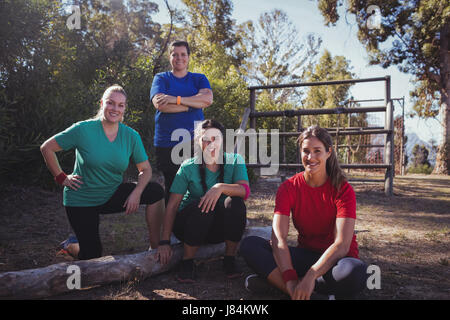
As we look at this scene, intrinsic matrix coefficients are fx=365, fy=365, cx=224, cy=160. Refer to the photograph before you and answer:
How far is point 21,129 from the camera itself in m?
5.29

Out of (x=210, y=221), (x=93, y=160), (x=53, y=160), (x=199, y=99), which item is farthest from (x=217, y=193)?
(x=53, y=160)

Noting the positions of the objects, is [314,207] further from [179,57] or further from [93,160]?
[179,57]

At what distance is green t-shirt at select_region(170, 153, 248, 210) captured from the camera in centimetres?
259

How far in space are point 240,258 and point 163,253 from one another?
803 mm

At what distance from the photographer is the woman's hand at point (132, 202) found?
264 cm

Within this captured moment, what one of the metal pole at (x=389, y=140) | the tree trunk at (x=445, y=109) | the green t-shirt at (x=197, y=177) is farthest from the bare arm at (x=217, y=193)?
the tree trunk at (x=445, y=109)

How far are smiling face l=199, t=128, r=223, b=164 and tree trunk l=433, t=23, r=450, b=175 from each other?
1260 cm

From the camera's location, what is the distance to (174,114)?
10.3 feet

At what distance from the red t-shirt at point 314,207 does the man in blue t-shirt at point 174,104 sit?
1217 millimetres

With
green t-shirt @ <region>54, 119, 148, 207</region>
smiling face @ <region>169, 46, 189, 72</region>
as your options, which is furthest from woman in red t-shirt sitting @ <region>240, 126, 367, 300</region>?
smiling face @ <region>169, 46, 189, 72</region>

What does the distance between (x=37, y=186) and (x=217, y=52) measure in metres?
12.7

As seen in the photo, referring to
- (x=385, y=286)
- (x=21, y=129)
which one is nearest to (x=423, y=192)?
(x=385, y=286)

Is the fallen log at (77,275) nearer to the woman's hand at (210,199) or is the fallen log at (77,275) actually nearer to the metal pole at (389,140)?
the woman's hand at (210,199)

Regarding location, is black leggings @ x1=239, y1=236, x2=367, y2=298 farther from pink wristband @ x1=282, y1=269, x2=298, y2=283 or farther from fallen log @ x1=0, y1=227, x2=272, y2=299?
fallen log @ x1=0, y1=227, x2=272, y2=299
